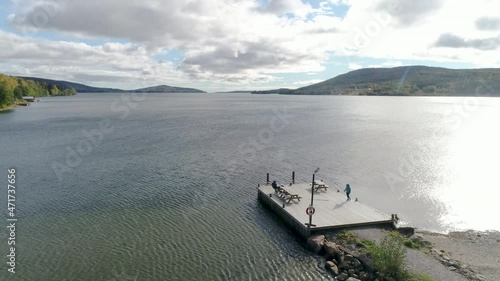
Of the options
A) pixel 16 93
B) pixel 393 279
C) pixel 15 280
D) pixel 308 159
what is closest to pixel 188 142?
pixel 308 159

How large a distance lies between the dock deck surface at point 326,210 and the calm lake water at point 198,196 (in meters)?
1.42

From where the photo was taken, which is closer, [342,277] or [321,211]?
[342,277]

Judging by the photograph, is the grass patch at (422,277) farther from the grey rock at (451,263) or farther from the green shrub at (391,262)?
the grey rock at (451,263)

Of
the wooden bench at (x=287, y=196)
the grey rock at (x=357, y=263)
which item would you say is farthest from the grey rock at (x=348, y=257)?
the wooden bench at (x=287, y=196)

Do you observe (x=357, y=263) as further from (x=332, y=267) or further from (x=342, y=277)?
(x=332, y=267)

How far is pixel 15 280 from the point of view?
19219mm

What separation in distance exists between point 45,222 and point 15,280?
8.25 meters

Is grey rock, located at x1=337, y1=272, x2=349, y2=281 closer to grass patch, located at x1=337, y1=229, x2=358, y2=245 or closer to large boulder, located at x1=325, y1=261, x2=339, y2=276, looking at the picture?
large boulder, located at x1=325, y1=261, x2=339, y2=276

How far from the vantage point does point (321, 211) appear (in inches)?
1054

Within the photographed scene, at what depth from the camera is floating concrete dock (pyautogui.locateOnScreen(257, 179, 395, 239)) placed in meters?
24.3

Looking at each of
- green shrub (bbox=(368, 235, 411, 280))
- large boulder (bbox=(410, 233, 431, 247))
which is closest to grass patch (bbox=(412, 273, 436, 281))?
green shrub (bbox=(368, 235, 411, 280))

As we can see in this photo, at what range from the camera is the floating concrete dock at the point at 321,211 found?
957 inches

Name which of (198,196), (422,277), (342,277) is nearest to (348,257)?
(342,277)

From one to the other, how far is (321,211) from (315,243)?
4790 millimetres
